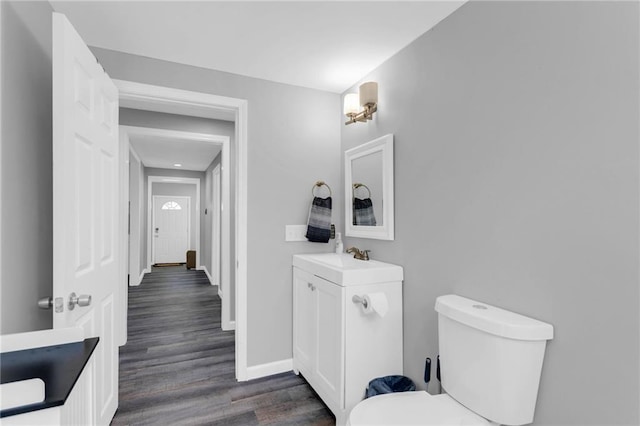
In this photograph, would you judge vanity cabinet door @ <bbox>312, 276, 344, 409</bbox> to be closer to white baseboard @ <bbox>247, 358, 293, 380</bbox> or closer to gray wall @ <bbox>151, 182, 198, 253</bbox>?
white baseboard @ <bbox>247, 358, 293, 380</bbox>

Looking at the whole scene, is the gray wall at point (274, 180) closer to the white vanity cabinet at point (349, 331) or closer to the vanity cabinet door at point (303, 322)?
the vanity cabinet door at point (303, 322)

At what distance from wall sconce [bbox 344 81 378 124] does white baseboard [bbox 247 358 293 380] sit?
1887 mm

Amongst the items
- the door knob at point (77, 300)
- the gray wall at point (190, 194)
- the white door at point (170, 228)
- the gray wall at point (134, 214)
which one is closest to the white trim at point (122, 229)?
the door knob at point (77, 300)

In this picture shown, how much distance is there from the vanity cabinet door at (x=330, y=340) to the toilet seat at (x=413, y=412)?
0.45 meters

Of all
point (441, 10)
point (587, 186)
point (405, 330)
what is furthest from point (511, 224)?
point (441, 10)

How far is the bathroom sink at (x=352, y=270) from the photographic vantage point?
182 cm

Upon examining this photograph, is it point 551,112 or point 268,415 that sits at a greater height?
point 551,112

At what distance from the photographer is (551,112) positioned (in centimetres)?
121

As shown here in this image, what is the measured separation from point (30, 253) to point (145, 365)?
1660 mm

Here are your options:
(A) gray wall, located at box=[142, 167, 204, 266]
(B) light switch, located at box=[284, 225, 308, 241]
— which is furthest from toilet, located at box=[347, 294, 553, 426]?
(A) gray wall, located at box=[142, 167, 204, 266]

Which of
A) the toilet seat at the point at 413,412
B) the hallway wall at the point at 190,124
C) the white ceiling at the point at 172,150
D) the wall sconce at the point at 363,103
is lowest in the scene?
the toilet seat at the point at 413,412

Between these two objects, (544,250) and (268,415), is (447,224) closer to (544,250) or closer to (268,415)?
(544,250)

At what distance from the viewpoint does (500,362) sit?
3.87 ft

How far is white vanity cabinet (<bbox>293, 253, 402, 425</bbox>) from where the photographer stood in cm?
181
